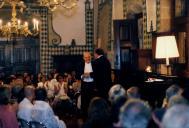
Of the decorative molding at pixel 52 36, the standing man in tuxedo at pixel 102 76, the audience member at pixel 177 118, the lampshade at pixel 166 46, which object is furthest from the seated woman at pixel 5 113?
the decorative molding at pixel 52 36

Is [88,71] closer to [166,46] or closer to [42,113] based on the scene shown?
[166,46]

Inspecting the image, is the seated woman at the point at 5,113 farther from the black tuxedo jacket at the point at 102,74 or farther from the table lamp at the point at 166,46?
the black tuxedo jacket at the point at 102,74

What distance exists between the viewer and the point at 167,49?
757 centimetres

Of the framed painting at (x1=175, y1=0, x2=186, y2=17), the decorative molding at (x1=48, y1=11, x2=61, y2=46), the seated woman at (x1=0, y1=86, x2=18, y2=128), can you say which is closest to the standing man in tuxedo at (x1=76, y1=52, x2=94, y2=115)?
the framed painting at (x1=175, y1=0, x2=186, y2=17)

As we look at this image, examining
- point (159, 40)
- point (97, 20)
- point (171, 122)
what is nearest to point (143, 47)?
point (159, 40)

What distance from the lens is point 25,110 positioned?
262 inches

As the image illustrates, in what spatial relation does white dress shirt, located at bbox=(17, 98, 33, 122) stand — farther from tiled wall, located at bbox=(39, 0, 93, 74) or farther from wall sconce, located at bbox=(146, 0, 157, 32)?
tiled wall, located at bbox=(39, 0, 93, 74)

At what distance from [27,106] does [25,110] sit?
0.23 ft

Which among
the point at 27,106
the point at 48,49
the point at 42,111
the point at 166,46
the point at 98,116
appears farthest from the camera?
the point at 48,49

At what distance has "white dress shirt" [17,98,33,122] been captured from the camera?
6621mm

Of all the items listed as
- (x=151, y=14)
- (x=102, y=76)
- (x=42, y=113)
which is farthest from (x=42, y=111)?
(x=151, y=14)

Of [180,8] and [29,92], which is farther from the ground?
[180,8]

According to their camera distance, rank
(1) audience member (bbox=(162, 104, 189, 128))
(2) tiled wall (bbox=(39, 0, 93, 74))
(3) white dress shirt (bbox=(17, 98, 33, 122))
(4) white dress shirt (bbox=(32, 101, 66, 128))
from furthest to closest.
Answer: (2) tiled wall (bbox=(39, 0, 93, 74)), (3) white dress shirt (bbox=(17, 98, 33, 122)), (4) white dress shirt (bbox=(32, 101, 66, 128)), (1) audience member (bbox=(162, 104, 189, 128))

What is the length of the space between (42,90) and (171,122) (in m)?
3.76
